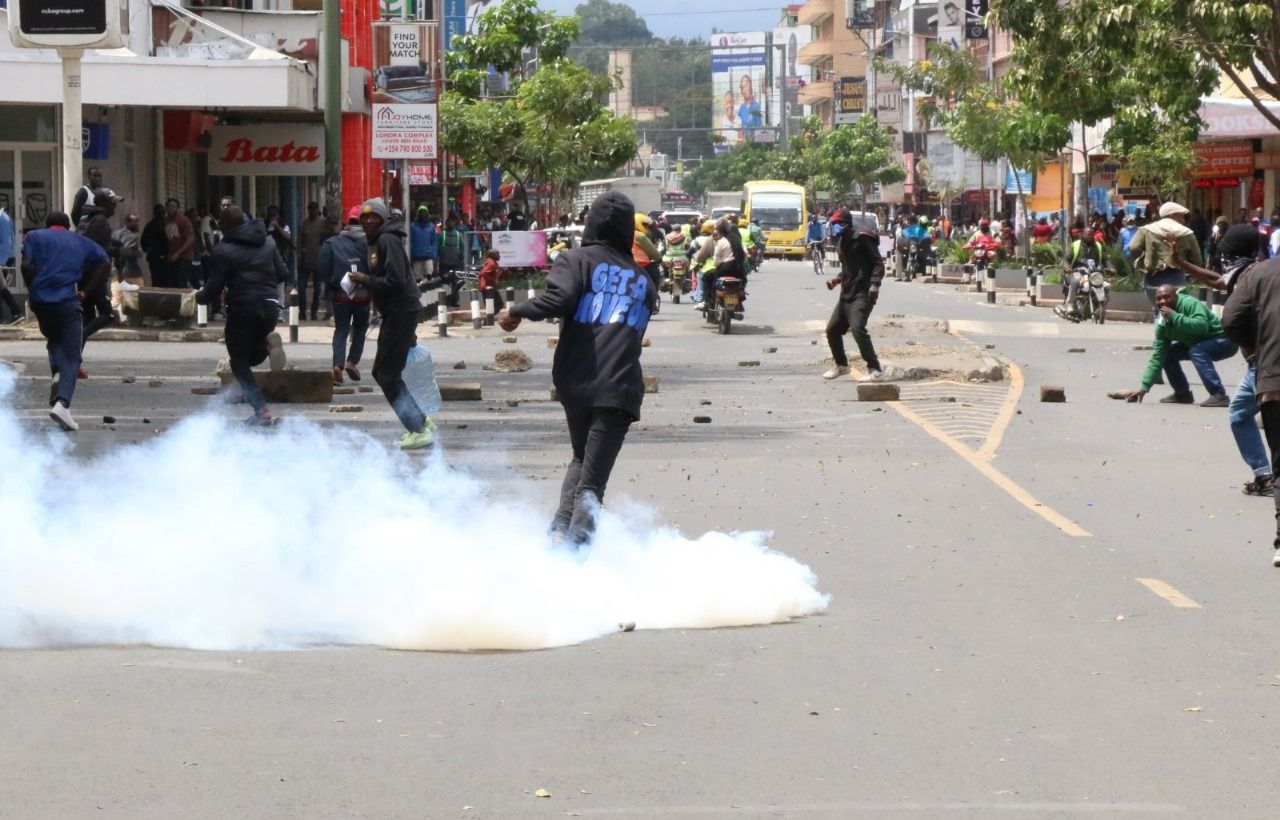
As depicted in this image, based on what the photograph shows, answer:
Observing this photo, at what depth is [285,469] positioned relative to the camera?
1016 cm

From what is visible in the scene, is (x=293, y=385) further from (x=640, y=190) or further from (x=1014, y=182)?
(x=640, y=190)

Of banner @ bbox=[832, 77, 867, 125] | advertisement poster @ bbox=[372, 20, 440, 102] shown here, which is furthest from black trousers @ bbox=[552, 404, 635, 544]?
banner @ bbox=[832, 77, 867, 125]

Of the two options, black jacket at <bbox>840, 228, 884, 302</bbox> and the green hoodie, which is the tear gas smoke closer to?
the green hoodie

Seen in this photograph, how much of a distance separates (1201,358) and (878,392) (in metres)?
2.92

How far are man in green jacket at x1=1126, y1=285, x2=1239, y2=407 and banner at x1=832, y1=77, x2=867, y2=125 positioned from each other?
123 m

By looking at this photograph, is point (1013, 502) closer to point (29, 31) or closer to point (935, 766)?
point (935, 766)

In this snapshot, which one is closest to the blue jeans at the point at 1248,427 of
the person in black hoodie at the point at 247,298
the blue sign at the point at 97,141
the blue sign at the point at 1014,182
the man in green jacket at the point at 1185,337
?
the man in green jacket at the point at 1185,337

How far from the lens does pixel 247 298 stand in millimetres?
15984

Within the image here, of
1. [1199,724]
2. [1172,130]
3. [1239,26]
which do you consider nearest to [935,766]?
[1199,724]

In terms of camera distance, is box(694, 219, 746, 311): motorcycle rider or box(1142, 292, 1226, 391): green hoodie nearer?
box(1142, 292, 1226, 391): green hoodie

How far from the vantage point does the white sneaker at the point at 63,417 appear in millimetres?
15445

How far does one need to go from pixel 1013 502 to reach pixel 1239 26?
1483 cm

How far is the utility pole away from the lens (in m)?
27.4

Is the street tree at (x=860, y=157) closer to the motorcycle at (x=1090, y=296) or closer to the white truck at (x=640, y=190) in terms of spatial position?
the white truck at (x=640, y=190)
